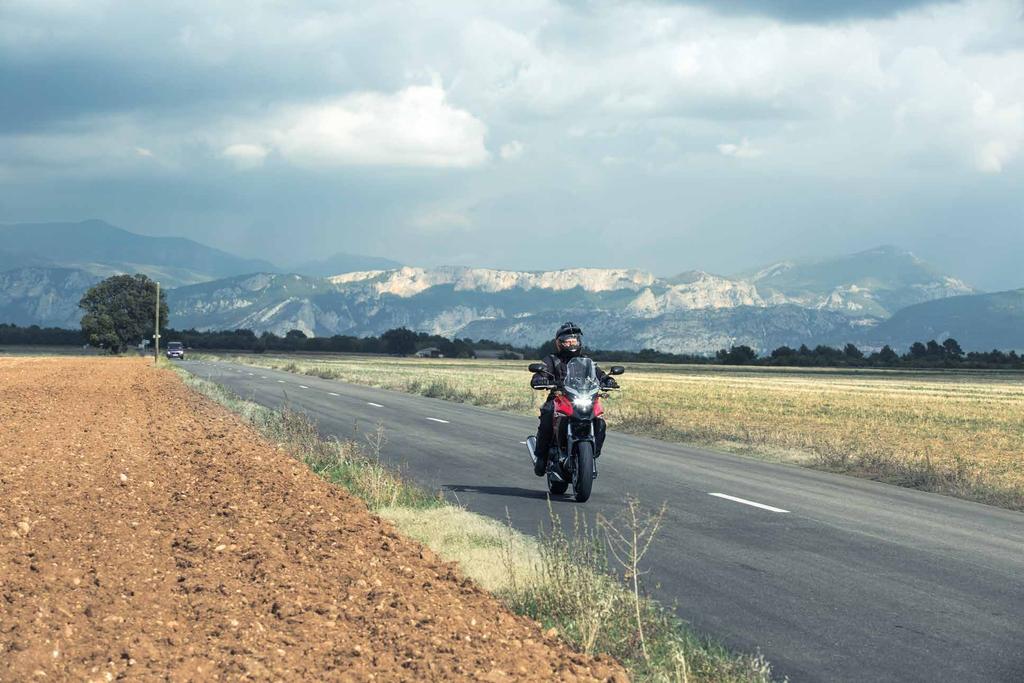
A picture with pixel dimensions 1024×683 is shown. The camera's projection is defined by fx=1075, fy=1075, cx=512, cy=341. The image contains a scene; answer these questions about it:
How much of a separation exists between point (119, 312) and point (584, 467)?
420 ft

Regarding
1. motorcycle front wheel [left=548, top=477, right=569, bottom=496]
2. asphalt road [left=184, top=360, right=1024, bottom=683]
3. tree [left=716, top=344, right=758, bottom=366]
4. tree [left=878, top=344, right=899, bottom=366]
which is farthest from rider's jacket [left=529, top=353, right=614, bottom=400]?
tree [left=716, top=344, right=758, bottom=366]

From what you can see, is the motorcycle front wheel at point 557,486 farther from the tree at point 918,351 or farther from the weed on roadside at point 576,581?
the tree at point 918,351

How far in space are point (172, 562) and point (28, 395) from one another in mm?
27761

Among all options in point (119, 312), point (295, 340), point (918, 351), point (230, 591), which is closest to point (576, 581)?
point (230, 591)

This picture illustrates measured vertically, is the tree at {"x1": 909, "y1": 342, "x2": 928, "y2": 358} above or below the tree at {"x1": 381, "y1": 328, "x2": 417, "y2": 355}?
above

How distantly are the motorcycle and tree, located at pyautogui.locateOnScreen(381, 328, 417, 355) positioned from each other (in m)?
157

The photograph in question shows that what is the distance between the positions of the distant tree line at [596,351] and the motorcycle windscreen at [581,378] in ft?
353

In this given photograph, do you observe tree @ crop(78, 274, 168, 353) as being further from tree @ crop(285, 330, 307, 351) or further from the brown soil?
the brown soil

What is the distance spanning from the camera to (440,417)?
28250mm

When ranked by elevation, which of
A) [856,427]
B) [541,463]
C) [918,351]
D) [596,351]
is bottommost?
[856,427]

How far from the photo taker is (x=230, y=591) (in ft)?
23.9

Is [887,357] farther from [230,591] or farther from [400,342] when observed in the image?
[230,591]

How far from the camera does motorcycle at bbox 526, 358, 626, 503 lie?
12336 millimetres

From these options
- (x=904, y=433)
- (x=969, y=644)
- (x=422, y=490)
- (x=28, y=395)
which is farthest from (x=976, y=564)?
(x=28, y=395)
